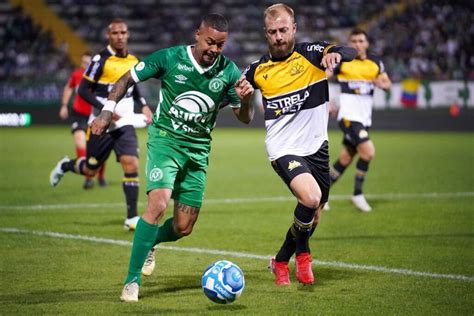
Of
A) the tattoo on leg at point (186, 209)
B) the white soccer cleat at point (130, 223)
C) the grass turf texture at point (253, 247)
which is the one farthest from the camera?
the white soccer cleat at point (130, 223)

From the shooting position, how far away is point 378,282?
758cm

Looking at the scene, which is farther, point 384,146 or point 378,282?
point 384,146

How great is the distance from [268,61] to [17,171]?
11.9 m

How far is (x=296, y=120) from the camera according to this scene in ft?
24.8

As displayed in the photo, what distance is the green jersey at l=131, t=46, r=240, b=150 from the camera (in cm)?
710

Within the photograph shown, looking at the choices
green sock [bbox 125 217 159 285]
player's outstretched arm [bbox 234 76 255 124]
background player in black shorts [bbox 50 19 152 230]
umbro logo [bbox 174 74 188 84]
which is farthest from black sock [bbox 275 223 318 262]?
background player in black shorts [bbox 50 19 152 230]

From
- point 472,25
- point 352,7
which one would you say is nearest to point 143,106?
point 472,25

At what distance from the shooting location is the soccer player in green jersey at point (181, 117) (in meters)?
6.85

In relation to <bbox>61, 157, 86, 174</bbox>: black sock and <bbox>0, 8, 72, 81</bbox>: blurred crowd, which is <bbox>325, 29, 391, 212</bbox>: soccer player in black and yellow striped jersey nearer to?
<bbox>61, 157, 86, 174</bbox>: black sock

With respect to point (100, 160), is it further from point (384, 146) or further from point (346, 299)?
point (384, 146)

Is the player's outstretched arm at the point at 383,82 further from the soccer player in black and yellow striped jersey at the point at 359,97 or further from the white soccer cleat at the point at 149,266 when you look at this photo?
the white soccer cleat at the point at 149,266

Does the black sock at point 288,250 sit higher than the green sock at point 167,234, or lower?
lower

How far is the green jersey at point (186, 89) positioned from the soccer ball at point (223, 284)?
4.02 feet

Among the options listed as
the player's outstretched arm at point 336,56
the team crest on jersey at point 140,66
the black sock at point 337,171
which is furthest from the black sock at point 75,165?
the player's outstretched arm at point 336,56
